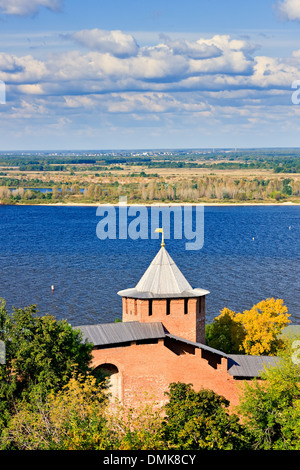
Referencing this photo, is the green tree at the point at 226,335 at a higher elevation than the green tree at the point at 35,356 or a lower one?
lower

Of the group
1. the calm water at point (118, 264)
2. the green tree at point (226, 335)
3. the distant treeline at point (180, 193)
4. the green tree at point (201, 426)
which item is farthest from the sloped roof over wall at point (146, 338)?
the distant treeline at point (180, 193)

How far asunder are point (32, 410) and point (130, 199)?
107 meters

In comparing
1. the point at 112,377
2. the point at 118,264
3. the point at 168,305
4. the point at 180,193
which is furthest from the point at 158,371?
the point at 180,193

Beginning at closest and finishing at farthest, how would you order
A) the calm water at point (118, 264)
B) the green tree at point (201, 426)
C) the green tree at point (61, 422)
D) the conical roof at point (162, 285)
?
the green tree at point (61, 422) → the green tree at point (201, 426) → the conical roof at point (162, 285) → the calm water at point (118, 264)

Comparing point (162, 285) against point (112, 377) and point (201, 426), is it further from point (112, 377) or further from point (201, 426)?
point (201, 426)

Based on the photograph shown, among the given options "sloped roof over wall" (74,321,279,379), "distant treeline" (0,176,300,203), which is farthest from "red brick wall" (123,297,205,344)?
"distant treeline" (0,176,300,203)

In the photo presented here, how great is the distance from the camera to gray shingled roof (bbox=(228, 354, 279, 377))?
22031 millimetres

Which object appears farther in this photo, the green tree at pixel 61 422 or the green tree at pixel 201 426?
the green tree at pixel 201 426

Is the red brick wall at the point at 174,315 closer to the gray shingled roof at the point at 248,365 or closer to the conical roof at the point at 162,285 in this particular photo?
the conical roof at the point at 162,285

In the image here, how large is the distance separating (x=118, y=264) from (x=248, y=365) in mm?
39828

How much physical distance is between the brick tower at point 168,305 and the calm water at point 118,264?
53.0ft

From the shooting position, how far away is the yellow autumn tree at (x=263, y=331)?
27812mm

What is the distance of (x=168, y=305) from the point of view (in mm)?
23719
